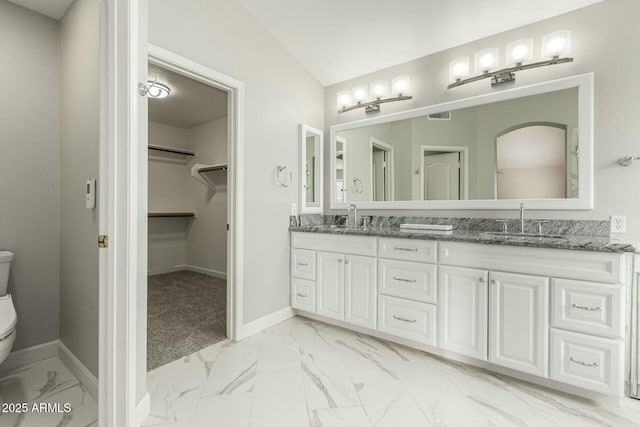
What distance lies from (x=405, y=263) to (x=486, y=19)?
6.22ft

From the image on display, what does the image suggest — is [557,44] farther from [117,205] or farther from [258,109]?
[117,205]

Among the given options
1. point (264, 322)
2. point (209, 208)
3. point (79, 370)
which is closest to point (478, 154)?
point (264, 322)

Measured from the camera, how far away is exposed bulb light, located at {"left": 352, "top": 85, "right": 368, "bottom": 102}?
2.97 metres

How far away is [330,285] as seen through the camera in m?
2.55

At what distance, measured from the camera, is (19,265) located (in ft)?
6.45

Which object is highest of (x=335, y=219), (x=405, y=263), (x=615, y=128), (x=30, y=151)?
(x=615, y=128)

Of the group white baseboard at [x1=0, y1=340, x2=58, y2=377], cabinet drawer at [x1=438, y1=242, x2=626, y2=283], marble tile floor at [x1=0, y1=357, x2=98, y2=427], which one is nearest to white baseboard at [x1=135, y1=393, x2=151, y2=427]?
marble tile floor at [x1=0, y1=357, x2=98, y2=427]

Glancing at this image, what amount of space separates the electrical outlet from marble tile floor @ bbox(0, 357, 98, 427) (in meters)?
3.11

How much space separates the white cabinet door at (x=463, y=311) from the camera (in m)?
1.84

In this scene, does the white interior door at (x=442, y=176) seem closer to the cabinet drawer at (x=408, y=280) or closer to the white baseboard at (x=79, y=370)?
the cabinet drawer at (x=408, y=280)

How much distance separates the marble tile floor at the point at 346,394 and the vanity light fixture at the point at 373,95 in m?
2.17

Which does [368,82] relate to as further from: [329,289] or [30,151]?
[30,151]

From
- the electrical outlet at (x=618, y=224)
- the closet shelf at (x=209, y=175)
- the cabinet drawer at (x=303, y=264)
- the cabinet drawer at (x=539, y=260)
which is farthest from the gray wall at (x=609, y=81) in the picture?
the closet shelf at (x=209, y=175)

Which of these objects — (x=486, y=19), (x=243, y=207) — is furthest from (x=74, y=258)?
(x=486, y=19)
